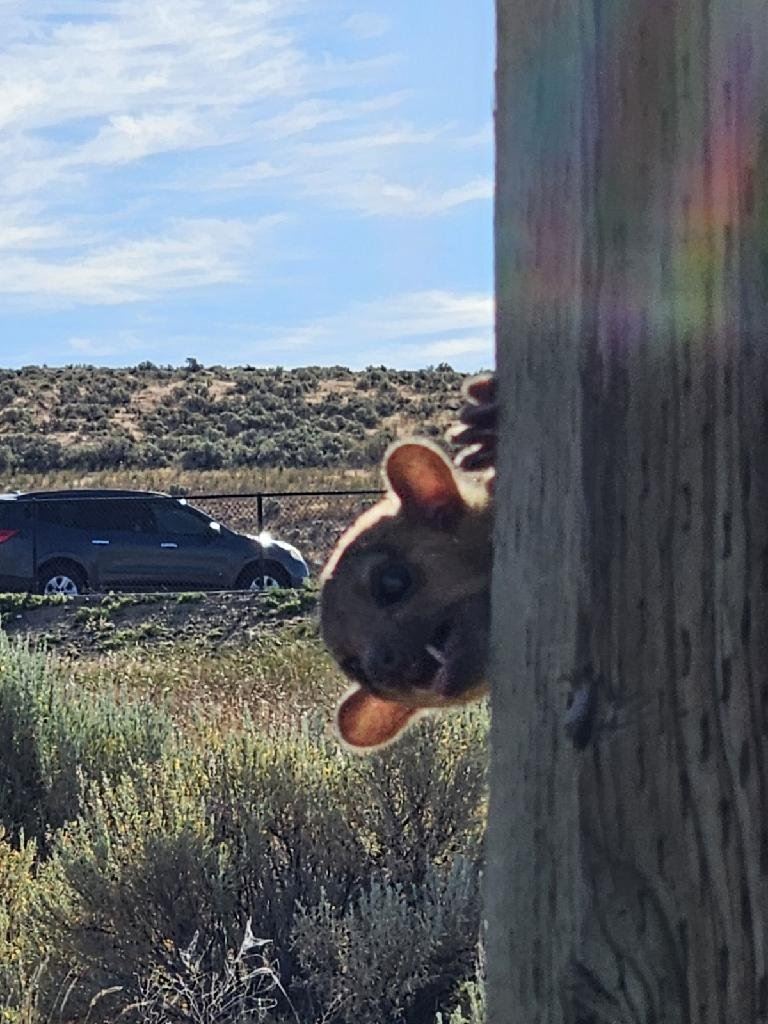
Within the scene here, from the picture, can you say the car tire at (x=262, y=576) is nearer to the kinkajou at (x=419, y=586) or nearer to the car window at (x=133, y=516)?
the car window at (x=133, y=516)

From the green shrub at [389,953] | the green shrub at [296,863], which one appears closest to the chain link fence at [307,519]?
the green shrub at [296,863]

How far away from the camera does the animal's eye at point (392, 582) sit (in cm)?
256

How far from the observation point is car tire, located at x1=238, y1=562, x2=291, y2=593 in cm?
2545

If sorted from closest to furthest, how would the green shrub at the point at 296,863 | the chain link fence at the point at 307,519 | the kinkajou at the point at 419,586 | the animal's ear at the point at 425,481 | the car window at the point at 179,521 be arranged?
the kinkajou at the point at 419,586 < the animal's ear at the point at 425,481 < the green shrub at the point at 296,863 < the car window at the point at 179,521 < the chain link fence at the point at 307,519

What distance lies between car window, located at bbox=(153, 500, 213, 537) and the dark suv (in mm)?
17

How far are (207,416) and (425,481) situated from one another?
6204 centimetres

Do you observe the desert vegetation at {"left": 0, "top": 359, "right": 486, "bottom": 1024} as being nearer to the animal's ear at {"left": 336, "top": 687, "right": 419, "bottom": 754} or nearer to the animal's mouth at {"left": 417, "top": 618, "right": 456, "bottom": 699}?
the animal's ear at {"left": 336, "top": 687, "right": 419, "bottom": 754}

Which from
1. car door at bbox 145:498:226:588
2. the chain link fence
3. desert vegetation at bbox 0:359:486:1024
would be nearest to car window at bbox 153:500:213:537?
car door at bbox 145:498:226:588

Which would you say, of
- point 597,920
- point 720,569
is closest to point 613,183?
point 720,569

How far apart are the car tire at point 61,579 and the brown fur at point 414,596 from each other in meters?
22.4

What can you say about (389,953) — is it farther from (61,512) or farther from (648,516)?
(61,512)

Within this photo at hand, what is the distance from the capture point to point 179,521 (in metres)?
25.8

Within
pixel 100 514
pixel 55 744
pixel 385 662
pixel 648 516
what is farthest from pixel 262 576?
pixel 648 516

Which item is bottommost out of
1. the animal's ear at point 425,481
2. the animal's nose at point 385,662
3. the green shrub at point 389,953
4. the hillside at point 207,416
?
the green shrub at point 389,953
